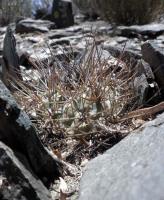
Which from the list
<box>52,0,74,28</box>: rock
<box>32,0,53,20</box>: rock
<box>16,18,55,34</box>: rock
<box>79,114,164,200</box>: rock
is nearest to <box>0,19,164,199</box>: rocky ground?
<box>16,18,55,34</box>: rock

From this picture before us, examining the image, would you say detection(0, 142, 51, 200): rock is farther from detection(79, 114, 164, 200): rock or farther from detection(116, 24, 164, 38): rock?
detection(116, 24, 164, 38): rock

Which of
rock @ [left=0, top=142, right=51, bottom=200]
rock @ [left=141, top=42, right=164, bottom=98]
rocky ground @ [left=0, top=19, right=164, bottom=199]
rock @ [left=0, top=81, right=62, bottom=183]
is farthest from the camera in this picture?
rock @ [left=141, top=42, right=164, bottom=98]

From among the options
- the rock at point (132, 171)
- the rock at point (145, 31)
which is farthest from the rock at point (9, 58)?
the rock at point (145, 31)

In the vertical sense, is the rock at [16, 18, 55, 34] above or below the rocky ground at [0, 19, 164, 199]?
below

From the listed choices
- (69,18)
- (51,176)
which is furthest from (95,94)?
(69,18)

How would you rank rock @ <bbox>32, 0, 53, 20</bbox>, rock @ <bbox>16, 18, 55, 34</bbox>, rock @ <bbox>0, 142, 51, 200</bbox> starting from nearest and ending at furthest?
rock @ <bbox>0, 142, 51, 200</bbox> → rock @ <bbox>16, 18, 55, 34</bbox> → rock @ <bbox>32, 0, 53, 20</bbox>

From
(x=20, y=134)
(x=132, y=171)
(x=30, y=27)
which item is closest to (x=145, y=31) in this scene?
→ (x=30, y=27)
